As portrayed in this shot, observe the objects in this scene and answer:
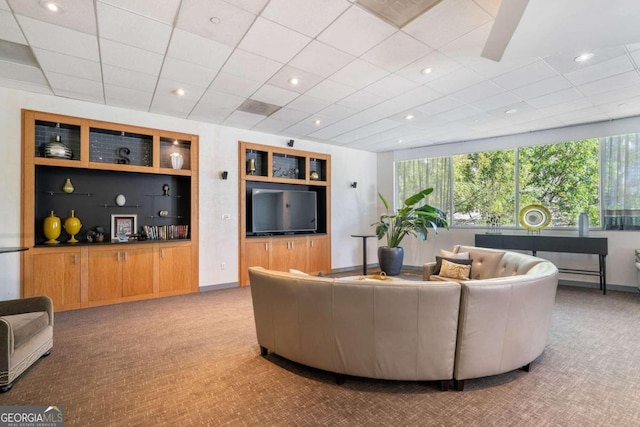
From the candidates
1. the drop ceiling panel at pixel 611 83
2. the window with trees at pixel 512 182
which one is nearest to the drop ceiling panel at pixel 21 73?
the drop ceiling panel at pixel 611 83

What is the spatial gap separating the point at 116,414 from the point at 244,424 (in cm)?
89

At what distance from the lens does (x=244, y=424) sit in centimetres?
195

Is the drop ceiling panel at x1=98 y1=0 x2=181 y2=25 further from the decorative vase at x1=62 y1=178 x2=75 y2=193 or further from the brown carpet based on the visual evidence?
→ the decorative vase at x1=62 y1=178 x2=75 y2=193

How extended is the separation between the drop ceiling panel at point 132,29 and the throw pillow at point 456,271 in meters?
4.23

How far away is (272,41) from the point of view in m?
2.90

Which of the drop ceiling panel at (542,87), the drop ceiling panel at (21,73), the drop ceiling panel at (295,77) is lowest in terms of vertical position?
the drop ceiling panel at (542,87)

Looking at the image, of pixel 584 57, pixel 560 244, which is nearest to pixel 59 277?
pixel 584 57

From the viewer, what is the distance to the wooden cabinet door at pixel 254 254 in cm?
589

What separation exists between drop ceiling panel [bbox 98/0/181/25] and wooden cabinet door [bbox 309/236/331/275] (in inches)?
192

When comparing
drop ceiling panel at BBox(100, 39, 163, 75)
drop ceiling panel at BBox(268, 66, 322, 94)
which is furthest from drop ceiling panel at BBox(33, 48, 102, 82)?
drop ceiling panel at BBox(268, 66, 322, 94)

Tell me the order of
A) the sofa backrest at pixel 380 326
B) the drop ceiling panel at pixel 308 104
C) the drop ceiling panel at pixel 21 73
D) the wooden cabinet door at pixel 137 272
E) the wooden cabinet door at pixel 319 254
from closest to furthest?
the sofa backrest at pixel 380 326 → the drop ceiling panel at pixel 21 73 → the drop ceiling panel at pixel 308 104 → the wooden cabinet door at pixel 137 272 → the wooden cabinet door at pixel 319 254

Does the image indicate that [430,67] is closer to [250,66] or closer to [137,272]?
[250,66]

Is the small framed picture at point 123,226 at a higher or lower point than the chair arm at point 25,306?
higher

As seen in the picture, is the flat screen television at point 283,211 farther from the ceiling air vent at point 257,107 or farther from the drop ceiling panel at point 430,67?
the drop ceiling panel at point 430,67
